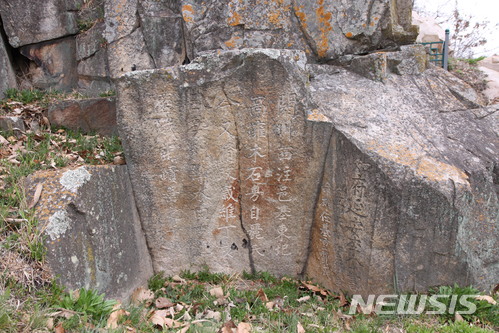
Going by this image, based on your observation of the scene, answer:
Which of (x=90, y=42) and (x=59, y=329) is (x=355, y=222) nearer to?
(x=59, y=329)

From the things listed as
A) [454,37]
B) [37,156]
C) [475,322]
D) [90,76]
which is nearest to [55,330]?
[37,156]

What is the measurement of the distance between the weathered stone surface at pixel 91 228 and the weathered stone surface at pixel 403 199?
1.82m

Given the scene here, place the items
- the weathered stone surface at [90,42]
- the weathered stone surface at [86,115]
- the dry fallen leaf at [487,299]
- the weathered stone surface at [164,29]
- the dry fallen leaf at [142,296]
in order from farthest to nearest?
the weathered stone surface at [90,42], the weathered stone surface at [164,29], the weathered stone surface at [86,115], the dry fallen leaf at [142,296], the dry fallen leaf at [487,299]

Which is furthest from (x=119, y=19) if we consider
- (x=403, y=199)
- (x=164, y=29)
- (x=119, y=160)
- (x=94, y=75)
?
(x=403, y=199)

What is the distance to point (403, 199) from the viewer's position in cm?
350

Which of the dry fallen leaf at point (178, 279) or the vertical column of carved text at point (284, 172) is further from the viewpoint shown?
the dry fallen leaf at point (178, 279)

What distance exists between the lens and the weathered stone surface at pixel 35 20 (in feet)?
18.2

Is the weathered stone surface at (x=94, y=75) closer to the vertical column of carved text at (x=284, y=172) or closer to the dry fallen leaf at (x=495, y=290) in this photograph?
the vertical column of carved text at (x=284, y=172)

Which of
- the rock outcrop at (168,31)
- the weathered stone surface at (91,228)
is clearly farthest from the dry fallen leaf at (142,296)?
the rock outcrop at (168,31)

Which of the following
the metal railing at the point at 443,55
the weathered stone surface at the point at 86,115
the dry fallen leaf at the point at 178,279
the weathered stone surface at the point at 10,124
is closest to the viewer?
the dry fallen leaf at the point at 178,279

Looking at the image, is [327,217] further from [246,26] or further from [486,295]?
[246,26]

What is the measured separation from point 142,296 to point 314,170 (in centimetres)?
195

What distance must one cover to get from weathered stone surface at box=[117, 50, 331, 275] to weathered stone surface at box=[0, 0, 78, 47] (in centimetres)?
254

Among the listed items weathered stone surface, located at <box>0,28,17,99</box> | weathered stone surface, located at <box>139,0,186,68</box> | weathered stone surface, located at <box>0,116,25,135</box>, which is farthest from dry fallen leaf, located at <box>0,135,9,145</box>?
weathered stone surface, located at <box>139,0,186,68</box>
